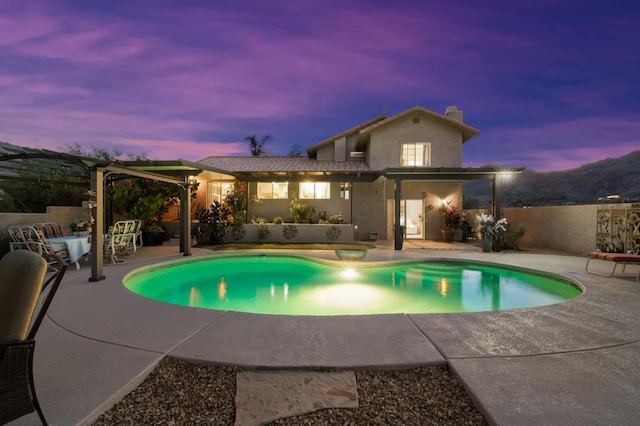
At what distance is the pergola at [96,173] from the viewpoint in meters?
6.56

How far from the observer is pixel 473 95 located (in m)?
31.8

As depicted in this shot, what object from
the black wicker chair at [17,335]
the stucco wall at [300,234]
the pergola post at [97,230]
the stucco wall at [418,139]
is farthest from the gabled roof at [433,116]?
the black wicker chair at [17,335]

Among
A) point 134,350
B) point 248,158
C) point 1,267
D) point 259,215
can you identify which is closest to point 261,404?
point 134,350

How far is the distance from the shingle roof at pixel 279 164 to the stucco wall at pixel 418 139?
117 centimetres

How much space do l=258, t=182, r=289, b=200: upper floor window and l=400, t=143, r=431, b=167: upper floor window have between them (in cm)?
623

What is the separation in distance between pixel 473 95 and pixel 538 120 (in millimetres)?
14006

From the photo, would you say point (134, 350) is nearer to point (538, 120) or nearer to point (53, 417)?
point (53, 417)

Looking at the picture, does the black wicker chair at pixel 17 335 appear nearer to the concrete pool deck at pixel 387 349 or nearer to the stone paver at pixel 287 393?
the concrete pool deck at pixel 387 349

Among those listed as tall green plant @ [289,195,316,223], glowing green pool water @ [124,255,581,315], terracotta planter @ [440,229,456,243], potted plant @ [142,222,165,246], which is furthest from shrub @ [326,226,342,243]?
potted plant @ [142,222,165,246]

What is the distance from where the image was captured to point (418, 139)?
15742 millimetres

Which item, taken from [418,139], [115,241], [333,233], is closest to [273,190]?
[333,233]

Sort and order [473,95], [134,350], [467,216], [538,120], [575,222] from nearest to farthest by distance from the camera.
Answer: [134,350]
[575,222]
[467,216]
[473,95]
[538,120]

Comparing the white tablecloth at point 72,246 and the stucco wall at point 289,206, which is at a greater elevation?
the stucco wall at point 289,206

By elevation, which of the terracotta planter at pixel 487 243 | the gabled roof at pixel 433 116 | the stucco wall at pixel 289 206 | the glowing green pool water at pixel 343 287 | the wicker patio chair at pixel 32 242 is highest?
the gabled roof at pixel 433 116
